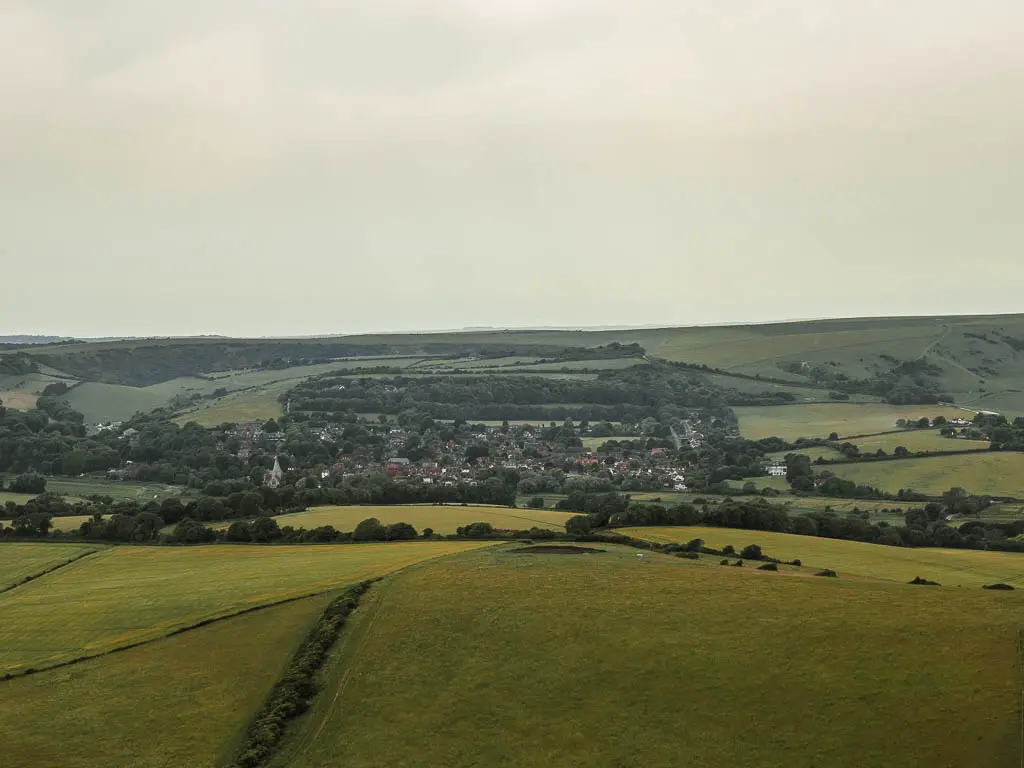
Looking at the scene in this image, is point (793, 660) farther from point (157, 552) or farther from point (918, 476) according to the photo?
point (918, 476)

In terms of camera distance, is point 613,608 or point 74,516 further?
point 74,516

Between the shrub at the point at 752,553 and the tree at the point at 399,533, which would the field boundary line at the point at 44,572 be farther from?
the shrub at the point at 752,553

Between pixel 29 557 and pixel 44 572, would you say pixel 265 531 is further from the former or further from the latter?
pixel 29 557

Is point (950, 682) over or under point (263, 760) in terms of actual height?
over

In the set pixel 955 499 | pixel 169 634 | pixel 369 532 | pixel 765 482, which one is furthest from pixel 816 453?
pixel 169 634

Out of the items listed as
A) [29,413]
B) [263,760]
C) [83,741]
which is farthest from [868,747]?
[29,413]

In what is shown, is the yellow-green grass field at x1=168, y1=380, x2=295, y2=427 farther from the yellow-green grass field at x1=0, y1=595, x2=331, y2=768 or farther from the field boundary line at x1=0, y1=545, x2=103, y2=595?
the yellow-green grass field at x1=0, y1=595, x2=331, y2=768

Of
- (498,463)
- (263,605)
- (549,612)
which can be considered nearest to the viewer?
(549,612)
